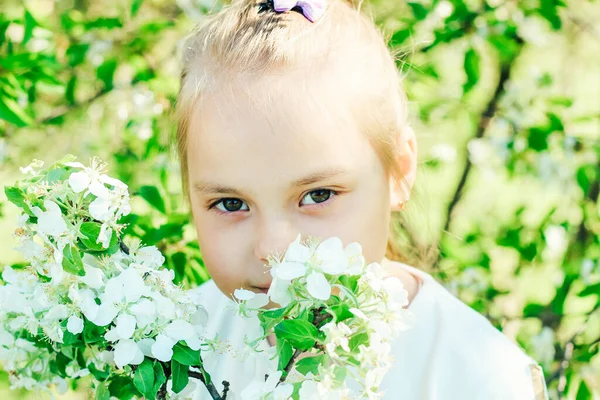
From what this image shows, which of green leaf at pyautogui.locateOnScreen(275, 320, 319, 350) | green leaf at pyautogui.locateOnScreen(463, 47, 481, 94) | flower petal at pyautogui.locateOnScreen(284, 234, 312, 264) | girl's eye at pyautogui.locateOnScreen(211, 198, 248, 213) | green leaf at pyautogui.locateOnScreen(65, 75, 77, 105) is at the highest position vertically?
flower petal at pyautogui.locateOnScreen(284, 234, 312, 264)

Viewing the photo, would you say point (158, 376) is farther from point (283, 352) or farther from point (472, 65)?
point (472, 65)

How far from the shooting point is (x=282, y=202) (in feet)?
4.46

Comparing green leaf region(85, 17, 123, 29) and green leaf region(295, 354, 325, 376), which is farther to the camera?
green leaf region(85, 17, 123, 29)

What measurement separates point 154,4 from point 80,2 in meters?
0.68

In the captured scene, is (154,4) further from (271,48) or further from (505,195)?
(505,195)

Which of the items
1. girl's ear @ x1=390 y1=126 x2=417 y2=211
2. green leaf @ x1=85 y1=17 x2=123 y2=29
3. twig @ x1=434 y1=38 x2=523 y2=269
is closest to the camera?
girl's ear @ x1=390 y1=126 x2=417 y2=211

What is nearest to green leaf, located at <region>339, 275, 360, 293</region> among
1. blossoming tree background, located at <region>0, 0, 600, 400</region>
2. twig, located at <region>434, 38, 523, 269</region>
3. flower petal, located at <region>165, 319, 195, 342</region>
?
flower petal, located at <region>165, 319, 195, 342</region>

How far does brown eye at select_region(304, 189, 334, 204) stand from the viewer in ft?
4.58

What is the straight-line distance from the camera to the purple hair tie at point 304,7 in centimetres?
151

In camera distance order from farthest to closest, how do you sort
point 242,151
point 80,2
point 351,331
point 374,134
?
point 80,2
point 374,134
point 242,151
point 351,331

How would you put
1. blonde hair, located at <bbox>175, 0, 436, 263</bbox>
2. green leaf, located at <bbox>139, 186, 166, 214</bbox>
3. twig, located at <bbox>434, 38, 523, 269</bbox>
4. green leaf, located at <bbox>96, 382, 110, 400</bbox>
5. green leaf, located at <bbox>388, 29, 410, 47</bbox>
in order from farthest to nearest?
twig, located at <bbox>434, 38, 523, 269</bbox> < green leaf, located at <bbox>388, 29, 410, 47</bbox> < green leaf, located at <bbox>139, 186, 166, 214</bbox> < blonde hair, located at <bbox>175, 0, 436, 263</bbox> < green leaf, located at <bbox>96, 382, 110, 400</bbox>

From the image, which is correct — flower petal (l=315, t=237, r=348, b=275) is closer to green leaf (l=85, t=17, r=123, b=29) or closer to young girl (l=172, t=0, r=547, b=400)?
young girl (l=172, t=0, r=547, b=400)

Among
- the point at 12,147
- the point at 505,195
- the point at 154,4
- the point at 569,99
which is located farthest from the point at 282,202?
the point at 505,195

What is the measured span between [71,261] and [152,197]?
0.83m
